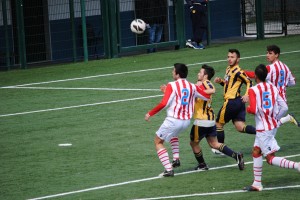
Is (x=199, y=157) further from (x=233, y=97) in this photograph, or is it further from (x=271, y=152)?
(x=271, y=152)

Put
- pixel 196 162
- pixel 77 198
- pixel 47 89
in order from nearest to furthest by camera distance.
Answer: pixel 77 198, pixel 196 162, pixel 47 89

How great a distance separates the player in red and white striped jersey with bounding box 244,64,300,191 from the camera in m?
11.2

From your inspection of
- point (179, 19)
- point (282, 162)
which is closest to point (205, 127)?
point (282, 162)

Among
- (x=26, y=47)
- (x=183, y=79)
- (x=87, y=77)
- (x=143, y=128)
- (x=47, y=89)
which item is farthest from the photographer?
(x=26, y=47)

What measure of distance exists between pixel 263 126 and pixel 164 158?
1715 mm

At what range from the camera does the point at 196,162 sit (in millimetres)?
13383

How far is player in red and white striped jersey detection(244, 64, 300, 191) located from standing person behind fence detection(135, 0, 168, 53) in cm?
1560

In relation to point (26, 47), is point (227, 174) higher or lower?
lower

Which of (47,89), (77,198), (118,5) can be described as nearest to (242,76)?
(77,198)

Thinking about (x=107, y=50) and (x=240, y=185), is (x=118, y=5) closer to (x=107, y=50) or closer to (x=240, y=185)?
(x=107, y=50)

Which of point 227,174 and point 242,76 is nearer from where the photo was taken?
point 227,174

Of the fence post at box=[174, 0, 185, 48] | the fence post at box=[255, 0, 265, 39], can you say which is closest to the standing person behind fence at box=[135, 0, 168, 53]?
the fence post at box=[174, 0, 185, 48]

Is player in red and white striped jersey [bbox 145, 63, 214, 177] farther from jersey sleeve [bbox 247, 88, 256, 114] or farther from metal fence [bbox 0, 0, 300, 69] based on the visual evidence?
metal fence [bbox 0, 0, 300, 69]

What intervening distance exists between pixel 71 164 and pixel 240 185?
10.5 ft
